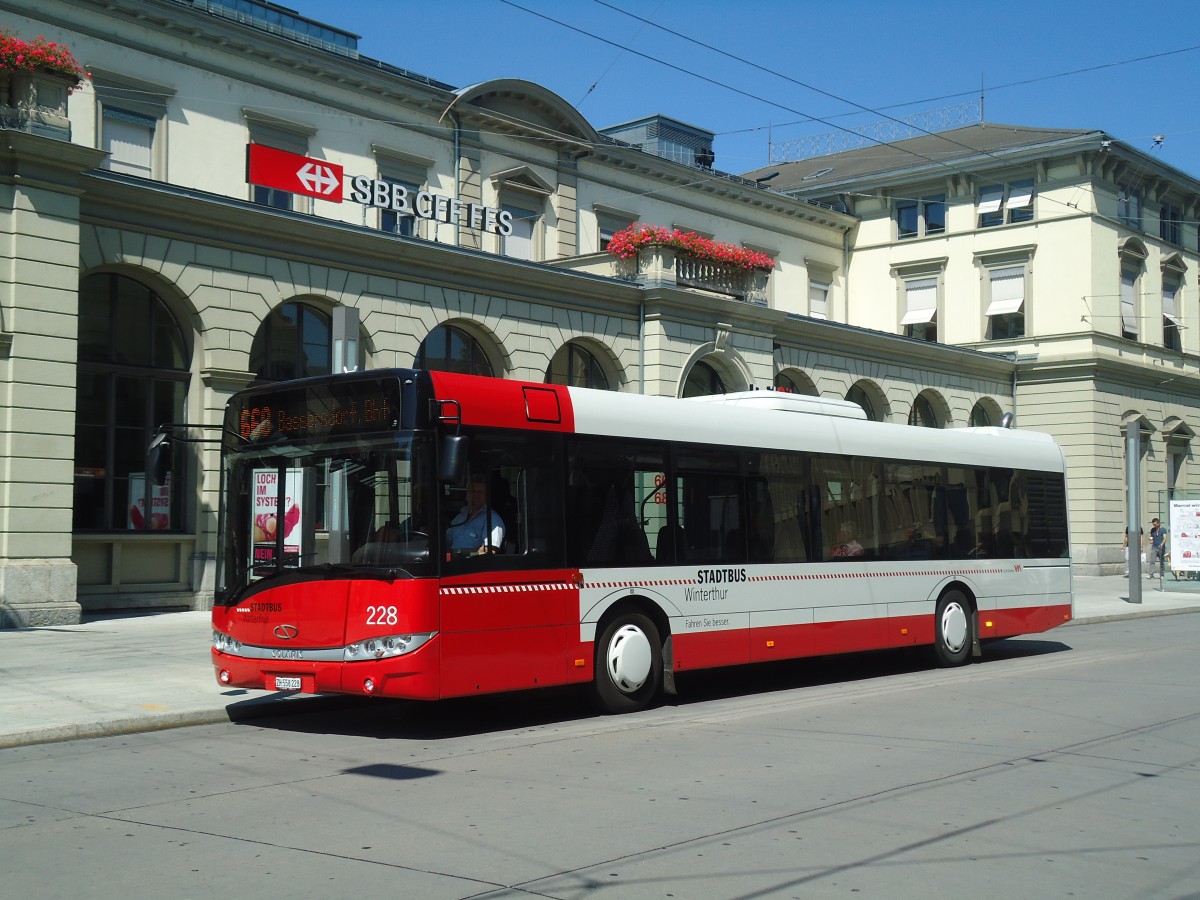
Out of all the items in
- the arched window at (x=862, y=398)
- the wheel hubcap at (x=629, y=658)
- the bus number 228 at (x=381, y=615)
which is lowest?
the wheel hubcap at (x=629, y=658)

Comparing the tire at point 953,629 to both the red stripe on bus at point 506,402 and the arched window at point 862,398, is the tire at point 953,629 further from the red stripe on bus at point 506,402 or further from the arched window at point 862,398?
the arched window at point 862,398

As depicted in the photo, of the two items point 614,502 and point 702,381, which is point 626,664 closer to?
point 614,502

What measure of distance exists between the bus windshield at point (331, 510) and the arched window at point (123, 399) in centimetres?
957

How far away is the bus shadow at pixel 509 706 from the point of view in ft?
37.0

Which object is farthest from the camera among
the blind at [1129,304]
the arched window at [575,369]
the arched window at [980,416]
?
the blind at [1129,304]

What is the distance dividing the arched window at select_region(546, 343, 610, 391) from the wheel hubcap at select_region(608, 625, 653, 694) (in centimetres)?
1526

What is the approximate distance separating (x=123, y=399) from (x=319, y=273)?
4122mm

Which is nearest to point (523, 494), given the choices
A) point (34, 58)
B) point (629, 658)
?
point (629, 658)

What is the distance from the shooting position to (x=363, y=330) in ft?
76.6

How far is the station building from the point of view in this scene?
18.3 metres

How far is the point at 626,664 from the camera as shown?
11984mm

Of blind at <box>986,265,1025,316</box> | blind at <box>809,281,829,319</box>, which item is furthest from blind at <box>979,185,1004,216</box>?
blind at <box>809,281,829,319</box>

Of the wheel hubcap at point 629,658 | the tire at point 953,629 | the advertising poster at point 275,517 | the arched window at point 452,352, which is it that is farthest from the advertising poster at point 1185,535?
the advertising poster at point 275,517

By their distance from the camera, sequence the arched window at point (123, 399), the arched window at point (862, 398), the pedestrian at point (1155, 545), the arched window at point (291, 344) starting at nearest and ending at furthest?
the arched window at point (123, 399), the arched window at point (291, 344), the arched window at point (862, 398), the pedestrian at point (1155, 545)
